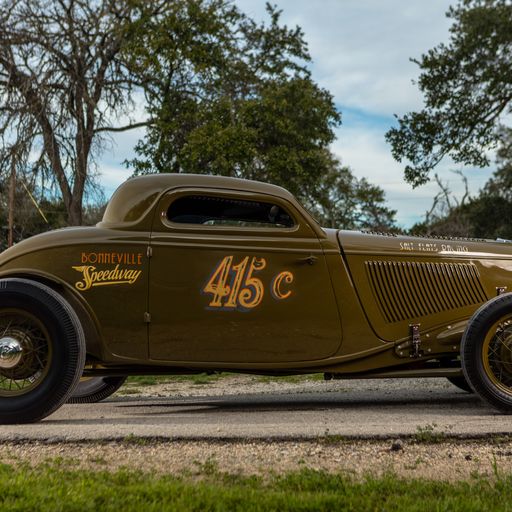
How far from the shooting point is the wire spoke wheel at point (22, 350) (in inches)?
206

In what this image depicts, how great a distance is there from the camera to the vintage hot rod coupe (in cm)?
527

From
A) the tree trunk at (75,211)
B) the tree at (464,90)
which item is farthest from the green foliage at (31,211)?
the tree at (464,90)

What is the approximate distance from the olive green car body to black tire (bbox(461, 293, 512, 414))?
13.2 inches

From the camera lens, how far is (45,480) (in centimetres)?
364

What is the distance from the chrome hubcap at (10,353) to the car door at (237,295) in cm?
101

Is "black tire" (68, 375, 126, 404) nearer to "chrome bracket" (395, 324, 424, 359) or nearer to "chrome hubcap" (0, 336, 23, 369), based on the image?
"chrome hubcap" (0, 336, 23, 369)

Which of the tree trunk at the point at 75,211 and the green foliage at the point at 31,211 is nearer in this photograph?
the tree trunk at the point at 75,211

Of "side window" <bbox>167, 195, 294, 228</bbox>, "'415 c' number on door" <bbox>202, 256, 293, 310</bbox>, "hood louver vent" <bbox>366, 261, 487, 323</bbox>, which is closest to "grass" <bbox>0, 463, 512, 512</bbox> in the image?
"'415 c' number on door" <bbox>202, 256, 293, 310</bbox>

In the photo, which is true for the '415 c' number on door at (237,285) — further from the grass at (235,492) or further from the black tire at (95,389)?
the black tire at (95,389)

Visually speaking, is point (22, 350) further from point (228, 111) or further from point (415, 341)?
point (228, 111)

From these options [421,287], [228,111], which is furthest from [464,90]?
[421,287]

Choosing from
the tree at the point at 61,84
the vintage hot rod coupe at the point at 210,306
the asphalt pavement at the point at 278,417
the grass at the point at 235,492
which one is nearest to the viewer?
the grass at the point at 235,492

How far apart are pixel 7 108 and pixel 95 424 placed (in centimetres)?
1613

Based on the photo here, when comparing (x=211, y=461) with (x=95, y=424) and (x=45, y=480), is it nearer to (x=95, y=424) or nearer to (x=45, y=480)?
(x=45, y=480)
